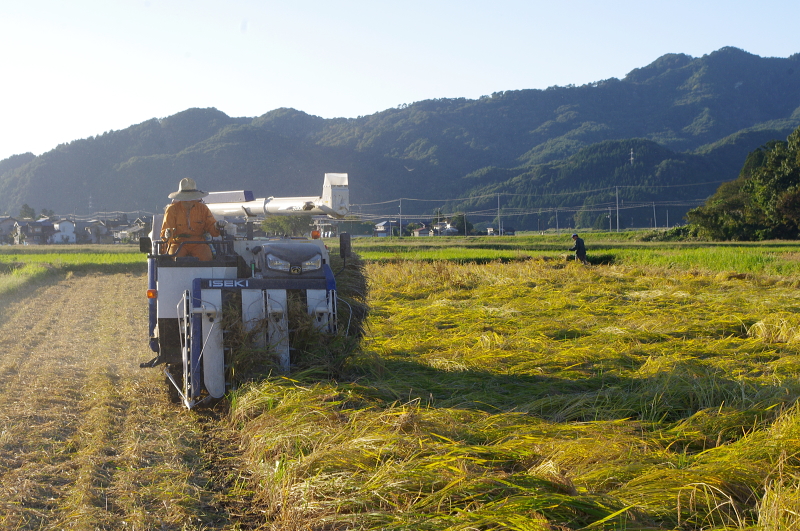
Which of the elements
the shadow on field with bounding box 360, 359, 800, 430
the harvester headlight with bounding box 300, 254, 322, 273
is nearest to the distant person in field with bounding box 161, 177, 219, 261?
the harvester headlight with bounding box 300, 254, 322, 273

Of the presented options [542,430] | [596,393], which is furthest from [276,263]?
[596,393]

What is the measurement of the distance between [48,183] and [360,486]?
132526mm

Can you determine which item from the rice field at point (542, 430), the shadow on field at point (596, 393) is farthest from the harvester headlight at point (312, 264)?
the shadow on field at point (596, 393)

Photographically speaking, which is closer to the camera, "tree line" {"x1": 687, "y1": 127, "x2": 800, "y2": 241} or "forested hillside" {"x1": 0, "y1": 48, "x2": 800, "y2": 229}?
"tree line" {"x1": 687, "y1": 127, "x2": 800, "y2": 241}

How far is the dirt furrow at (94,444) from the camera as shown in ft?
11.2

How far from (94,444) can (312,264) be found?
2416 mm

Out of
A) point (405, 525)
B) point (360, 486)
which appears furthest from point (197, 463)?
point (405, 525)

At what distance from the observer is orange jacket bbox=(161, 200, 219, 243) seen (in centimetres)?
622

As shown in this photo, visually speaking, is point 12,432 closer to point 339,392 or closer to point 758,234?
point 339,392

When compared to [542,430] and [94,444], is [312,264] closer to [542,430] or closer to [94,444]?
[94,444]

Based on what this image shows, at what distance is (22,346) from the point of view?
8.84 meters

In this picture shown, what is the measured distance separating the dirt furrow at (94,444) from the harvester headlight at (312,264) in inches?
66.8

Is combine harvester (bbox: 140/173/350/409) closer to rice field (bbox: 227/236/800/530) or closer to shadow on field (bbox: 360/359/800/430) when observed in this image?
rice field (bbox: 227/236/800/530)

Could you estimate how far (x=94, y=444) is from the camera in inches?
177
